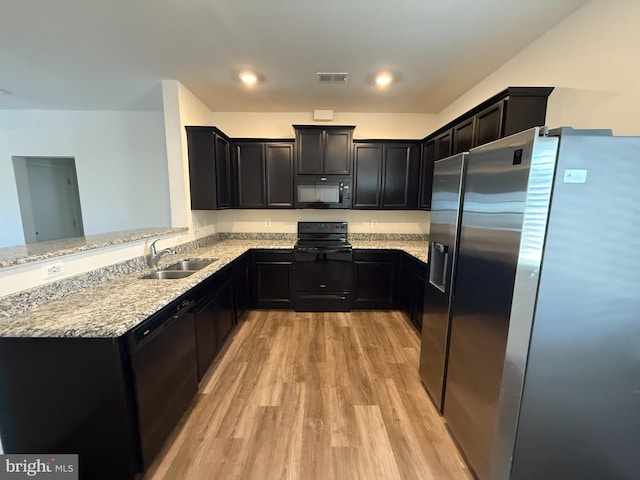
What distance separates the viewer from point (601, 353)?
111 cm

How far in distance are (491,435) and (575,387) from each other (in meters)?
0.45

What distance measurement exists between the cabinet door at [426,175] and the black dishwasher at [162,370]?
119 inches

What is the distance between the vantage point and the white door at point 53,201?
13.7 ft

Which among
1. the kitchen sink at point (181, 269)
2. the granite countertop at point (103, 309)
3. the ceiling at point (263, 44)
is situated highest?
the ceiling at point (263, 44)

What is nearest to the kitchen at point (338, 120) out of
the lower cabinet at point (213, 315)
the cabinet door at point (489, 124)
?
the cabinet door at point (489, 124)

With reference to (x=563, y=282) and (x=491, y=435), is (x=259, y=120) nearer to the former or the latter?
(x=563, y=282)

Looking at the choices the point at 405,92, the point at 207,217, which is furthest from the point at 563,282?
the point at 207,217

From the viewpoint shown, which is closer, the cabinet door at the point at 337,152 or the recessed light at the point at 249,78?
the recessed light at the point at 249,78

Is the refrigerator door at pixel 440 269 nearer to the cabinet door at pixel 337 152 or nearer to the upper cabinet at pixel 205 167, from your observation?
the cabinet door at pixel 337 152

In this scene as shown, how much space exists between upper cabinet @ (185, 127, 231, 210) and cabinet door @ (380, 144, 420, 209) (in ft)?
7.30

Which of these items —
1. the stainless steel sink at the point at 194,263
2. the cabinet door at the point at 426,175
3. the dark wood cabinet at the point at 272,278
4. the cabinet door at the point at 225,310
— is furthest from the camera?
the dark wood cabinet at the point at 272,278

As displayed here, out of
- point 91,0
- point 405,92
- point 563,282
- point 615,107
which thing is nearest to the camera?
point 563,282

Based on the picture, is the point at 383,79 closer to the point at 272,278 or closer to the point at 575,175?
the point at 575,175

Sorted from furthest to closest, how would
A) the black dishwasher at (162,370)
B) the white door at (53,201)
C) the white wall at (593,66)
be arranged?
the white door at (53,201) → the white wall at (593,66) → the black dishwasher at (162,370)
